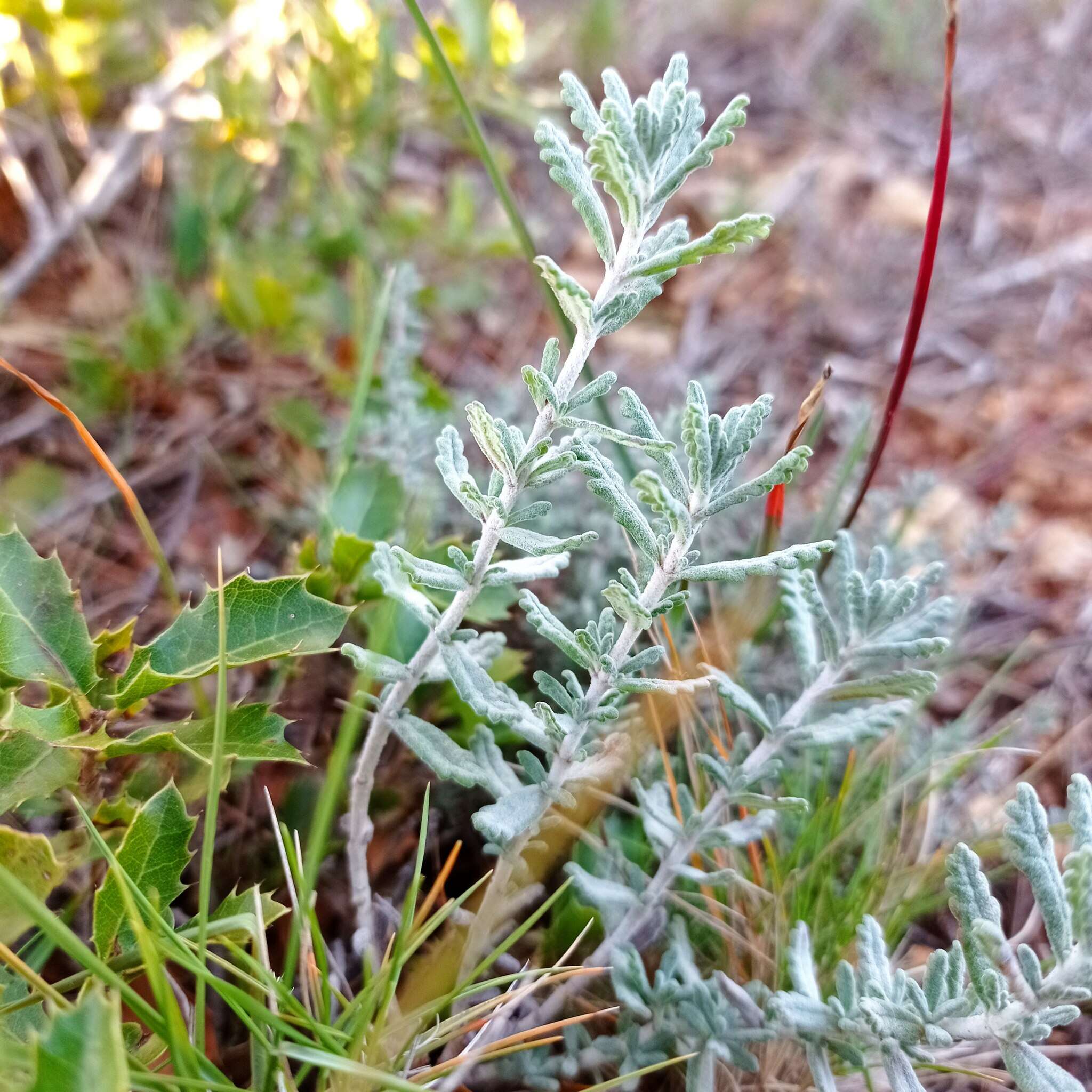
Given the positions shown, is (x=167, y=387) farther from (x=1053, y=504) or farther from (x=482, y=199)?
(x=1053, y=504)

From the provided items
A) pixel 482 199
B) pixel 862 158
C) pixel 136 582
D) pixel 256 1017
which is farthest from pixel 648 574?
pixel 862 158

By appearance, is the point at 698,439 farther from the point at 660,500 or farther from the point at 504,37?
the point at 504,37

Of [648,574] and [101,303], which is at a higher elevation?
[101,303]

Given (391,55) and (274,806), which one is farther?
(391,55)

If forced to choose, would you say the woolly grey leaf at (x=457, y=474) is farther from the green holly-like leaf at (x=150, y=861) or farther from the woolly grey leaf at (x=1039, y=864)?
the woolly grey leaf at (x=1039, y=864)

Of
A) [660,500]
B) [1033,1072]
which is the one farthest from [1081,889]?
[660,500]

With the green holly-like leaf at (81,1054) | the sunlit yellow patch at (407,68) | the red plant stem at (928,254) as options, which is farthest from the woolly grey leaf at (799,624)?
the sunlit yellow patch at (407,68)
